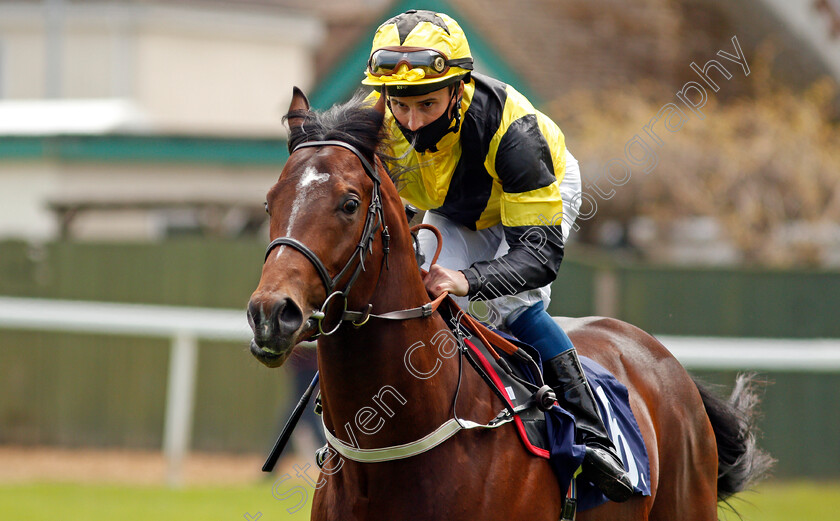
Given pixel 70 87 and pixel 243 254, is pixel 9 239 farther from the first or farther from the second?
pixel 70 87

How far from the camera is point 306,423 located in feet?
31.4

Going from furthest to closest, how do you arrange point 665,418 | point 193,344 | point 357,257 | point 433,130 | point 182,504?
point 193,344 → point 182,504 → point 665,418 → point 433,130 → point 357,257

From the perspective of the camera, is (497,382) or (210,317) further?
(210,317)

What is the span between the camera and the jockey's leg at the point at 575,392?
3555mm

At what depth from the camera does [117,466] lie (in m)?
9.95

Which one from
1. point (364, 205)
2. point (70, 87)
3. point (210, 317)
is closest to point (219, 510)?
point (210, 317)

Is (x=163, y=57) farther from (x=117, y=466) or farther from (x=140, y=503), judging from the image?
(x=140, y=503)

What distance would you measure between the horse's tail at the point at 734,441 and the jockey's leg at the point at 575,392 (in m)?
1.19

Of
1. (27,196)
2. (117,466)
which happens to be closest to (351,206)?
(117,466)

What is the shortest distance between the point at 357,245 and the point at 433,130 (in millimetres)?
628

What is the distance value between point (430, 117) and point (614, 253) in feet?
37.0

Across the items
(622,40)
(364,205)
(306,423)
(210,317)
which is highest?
(364,205)

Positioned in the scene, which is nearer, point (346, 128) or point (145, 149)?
point (346, 128)

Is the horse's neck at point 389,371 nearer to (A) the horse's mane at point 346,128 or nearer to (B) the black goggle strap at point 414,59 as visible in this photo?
(A) the horse's mane at point 346,128
